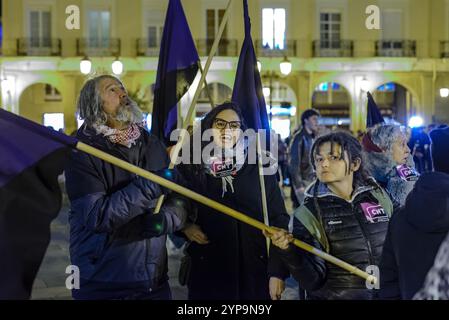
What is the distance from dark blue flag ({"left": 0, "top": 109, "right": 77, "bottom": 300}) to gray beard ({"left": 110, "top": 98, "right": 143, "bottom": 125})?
3.12 ft

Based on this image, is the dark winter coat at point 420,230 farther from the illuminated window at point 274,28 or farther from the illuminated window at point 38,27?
the illuminated window at point 38,27

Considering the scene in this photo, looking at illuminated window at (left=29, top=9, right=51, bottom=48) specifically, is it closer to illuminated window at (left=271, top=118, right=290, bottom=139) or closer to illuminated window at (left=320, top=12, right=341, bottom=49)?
illuminated window at (left=271, top=118, right=290, bottom=139)

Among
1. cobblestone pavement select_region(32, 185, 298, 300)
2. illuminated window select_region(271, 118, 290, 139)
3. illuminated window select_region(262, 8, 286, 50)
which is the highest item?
illuminated window select_region(262, 8, 286, 50)

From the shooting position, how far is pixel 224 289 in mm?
4328

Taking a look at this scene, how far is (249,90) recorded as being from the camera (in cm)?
518

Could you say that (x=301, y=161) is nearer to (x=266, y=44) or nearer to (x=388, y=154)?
(x=388, y=154)

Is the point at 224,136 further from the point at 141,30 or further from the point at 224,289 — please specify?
the point at 141,30

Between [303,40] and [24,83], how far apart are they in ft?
39.1

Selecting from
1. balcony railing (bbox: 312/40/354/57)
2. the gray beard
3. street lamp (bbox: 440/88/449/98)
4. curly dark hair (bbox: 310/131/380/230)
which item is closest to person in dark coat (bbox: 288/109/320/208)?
curly dark hair (bbox: 310/131/380/230)

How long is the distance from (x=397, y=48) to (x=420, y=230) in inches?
1127

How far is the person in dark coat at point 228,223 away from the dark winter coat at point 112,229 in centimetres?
54

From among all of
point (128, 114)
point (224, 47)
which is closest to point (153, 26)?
point (224, 47)

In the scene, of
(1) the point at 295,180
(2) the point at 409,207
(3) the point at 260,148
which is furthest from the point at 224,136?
(1) the point at 295,180

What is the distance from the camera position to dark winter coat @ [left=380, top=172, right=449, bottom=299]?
2.79 metres
